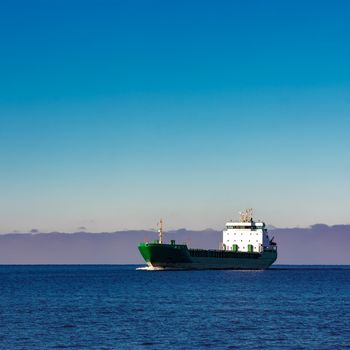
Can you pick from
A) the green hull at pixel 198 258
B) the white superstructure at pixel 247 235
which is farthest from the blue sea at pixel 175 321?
the white superstructure at pixel 247 235

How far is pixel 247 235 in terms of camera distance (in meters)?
186

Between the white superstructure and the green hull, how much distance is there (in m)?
2.64

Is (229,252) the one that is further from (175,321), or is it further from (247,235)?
(175,321)

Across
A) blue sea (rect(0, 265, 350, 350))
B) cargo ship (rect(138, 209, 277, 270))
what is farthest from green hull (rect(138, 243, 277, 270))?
blue sea (rect(0, 265, 350, 350))

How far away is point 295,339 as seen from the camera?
163ft

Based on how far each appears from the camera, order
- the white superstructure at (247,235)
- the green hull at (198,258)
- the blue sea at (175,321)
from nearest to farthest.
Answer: the blue sea at (175,321) < the green hull at (198,258) < the white superstructure at (247,235)

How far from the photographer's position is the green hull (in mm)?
162875

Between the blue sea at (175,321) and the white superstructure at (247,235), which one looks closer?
the blue sea at (175,321)

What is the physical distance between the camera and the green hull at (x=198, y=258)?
534 ft

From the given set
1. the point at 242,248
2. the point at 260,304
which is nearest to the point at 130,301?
the point at 260,304

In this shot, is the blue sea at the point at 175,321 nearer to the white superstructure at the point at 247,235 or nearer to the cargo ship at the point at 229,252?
the cargo ship at the point at 229,252

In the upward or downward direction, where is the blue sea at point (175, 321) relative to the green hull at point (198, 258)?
downward

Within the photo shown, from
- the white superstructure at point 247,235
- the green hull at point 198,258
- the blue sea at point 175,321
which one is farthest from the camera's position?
the white superstructure at point 247,235

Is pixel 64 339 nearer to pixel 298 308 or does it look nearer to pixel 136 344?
pixel 136 344
